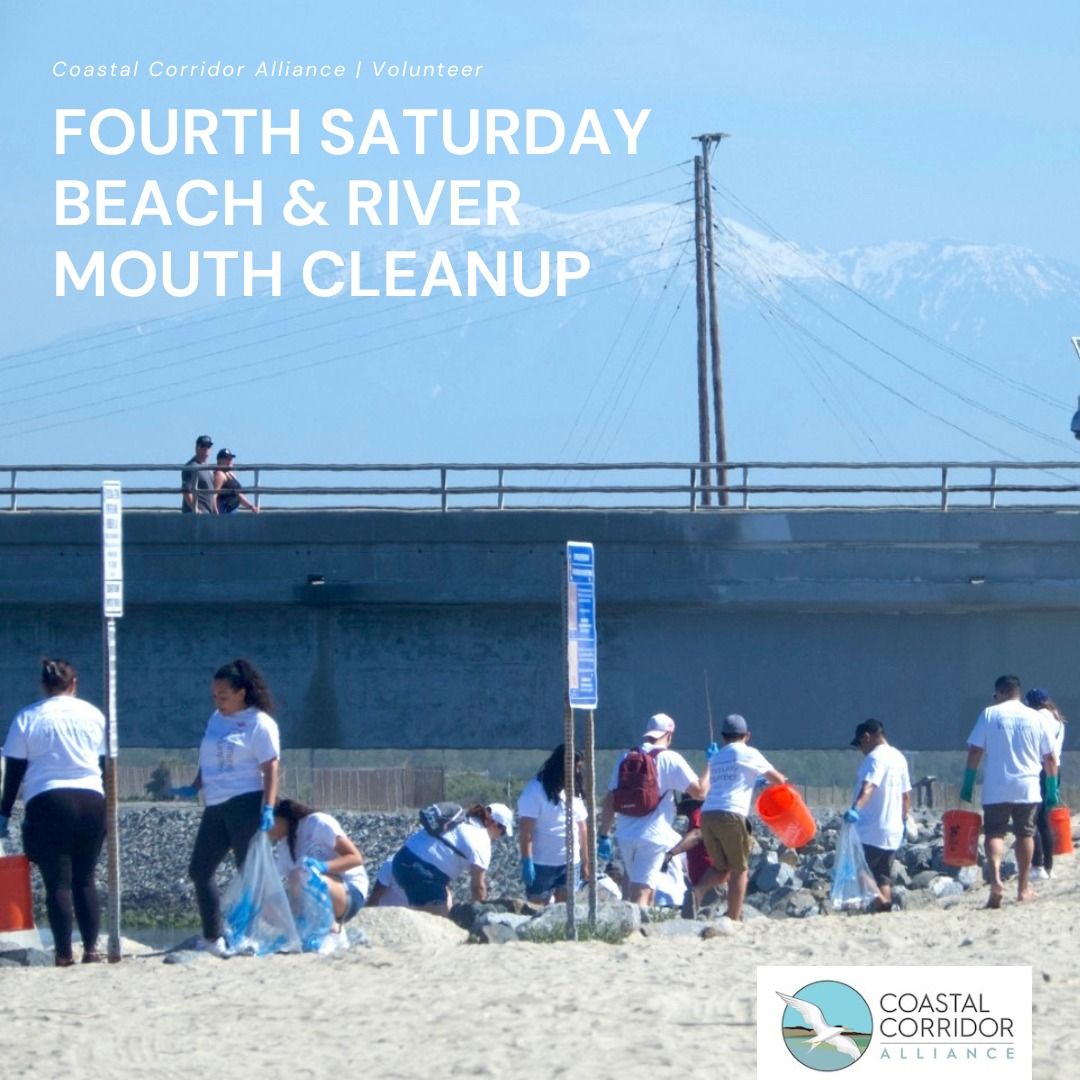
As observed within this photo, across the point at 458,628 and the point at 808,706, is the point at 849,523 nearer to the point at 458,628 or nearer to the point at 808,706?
the point at 808,706

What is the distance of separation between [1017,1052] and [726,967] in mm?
2293

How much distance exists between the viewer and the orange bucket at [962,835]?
14.0 meters

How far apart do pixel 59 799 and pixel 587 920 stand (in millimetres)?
3054

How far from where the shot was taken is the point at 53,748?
34.1ft

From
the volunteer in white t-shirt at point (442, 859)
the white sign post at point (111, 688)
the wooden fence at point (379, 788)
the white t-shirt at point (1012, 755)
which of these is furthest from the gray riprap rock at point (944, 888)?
the wooden fence at point (379, 788)

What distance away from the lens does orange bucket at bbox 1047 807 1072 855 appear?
55.4 ft

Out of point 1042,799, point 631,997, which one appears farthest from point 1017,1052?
point 1042,799

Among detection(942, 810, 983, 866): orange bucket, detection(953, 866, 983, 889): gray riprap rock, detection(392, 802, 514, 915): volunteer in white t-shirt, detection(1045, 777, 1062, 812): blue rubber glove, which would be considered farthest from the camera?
detection(953, 866, 983, 889): gray riprap rock

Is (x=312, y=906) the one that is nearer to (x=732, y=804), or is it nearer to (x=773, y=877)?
(x=732, y=804)

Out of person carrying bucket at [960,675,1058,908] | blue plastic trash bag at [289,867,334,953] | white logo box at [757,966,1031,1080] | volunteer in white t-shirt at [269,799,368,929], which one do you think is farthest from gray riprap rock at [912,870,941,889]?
white logo box at [757,966,1031,1080]

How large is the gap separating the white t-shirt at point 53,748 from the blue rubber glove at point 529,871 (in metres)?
3.69

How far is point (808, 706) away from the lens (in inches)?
965

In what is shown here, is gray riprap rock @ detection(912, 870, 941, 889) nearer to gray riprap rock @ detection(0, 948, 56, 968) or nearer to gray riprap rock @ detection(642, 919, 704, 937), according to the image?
gray riprap rock @ detection(642, 919, 704, 937)

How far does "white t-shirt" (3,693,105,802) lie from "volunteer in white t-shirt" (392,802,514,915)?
286 cm
